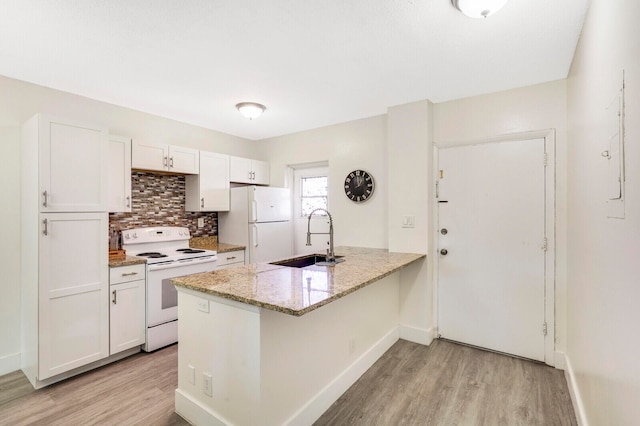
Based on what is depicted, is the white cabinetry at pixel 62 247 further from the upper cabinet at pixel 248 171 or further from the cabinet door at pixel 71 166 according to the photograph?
the upper cabinet at pixel 248 171

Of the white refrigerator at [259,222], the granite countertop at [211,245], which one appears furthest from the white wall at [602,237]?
the granite countertop at [211,245]

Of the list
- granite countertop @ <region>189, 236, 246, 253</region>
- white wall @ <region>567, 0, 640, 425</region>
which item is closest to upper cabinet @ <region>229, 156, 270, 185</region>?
granite countertop @ <region>189, 236, 246, 253</region>

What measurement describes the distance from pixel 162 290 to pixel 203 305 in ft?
4.65

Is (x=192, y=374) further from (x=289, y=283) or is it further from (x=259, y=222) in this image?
(x=259, y=222)

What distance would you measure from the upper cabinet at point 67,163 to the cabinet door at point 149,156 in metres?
0.50

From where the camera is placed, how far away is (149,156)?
3.26 m

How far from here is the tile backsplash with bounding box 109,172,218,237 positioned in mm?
3365

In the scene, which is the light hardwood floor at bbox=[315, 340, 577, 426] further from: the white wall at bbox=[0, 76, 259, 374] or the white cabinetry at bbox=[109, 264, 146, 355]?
the white wall at bbox=[0, 76, 259, 374]

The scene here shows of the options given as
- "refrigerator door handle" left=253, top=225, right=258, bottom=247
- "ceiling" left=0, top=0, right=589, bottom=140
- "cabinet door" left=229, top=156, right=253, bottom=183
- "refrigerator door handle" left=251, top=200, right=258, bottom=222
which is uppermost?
"ceiling" left=0, top=0, right=589, bottom=140

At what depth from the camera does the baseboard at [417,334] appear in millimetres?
3094

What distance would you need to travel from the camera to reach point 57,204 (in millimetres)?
2375

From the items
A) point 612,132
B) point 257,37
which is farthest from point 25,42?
point 612,132

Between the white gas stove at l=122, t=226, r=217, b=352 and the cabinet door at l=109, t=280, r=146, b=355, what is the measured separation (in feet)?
0.21

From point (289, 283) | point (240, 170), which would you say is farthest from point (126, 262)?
point (240, 170)
